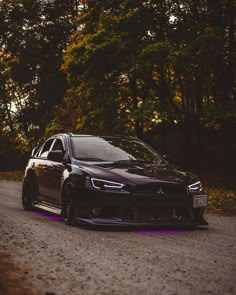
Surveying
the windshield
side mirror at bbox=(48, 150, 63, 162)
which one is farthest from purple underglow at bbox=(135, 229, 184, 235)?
side mirror at bbox=(48, 150, 63, 162)

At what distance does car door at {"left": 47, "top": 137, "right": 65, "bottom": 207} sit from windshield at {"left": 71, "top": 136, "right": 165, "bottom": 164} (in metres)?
0.33

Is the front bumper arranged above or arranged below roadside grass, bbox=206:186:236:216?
above

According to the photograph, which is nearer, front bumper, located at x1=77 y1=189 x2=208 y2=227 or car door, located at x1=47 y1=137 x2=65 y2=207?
front bumper, located at x1=77 y1=189 x2=208 y2=227

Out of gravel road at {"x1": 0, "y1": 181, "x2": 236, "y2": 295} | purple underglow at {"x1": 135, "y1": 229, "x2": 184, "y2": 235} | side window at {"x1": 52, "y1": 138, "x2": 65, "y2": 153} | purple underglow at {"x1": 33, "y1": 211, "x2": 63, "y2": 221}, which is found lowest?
purple underglow at {"x1": 33, "y1": 211, "x2": 63, "y2": 221}

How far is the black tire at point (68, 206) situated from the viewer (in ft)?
34.4

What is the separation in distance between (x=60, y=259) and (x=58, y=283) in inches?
54.1

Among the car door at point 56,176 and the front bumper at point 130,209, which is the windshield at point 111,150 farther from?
the front bumper at point 130,209

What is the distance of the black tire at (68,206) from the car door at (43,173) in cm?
108

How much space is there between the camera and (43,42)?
4041 cm

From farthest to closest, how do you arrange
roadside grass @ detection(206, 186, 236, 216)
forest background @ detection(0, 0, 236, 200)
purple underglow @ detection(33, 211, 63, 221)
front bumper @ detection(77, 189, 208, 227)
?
forest background @ detection(0, 0, 236, 200), roadside grass @ detection(206, 186, 236, 216), purple underglow @ detection(33, 211, 63, 221), front bumper @ detection(77, 189, 208, 227)

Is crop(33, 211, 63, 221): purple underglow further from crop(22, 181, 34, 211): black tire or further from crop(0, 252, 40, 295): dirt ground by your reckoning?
crop(0, 252, 40, 295): dirt ground

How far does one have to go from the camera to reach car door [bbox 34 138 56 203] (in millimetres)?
12198

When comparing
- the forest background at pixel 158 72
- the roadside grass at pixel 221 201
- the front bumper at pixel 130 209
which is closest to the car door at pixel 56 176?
the front bumper at pixel 130 209

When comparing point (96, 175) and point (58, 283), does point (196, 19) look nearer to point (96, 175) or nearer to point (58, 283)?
point (96, 175)
